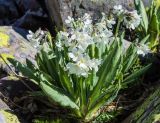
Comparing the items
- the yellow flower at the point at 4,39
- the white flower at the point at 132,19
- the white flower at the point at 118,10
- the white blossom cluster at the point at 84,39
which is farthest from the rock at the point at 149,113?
the yellow flower at the point at 4,39

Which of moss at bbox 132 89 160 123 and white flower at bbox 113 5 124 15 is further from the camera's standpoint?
white flower at bbox 113 5 124 15

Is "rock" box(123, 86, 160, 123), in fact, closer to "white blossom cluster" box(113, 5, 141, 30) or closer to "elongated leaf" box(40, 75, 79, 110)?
"elongated leaf" box(40, 75, 79, 110)

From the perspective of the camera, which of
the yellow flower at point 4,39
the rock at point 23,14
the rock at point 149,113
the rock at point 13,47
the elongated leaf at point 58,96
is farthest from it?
the rock at point 23,14

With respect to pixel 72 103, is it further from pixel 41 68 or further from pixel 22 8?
pixel 22 8

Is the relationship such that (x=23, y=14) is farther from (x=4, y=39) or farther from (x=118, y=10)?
(x=118, y=10)

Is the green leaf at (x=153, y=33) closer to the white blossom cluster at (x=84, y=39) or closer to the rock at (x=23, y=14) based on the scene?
the white blossom cluster at (x=84, y=39)

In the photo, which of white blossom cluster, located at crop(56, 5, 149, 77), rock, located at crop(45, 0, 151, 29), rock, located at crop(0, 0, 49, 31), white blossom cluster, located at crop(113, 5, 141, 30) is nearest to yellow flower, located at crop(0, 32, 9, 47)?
rock, located at crop(45, 0, 151, 29)

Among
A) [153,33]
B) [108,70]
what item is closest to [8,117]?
[108,70]

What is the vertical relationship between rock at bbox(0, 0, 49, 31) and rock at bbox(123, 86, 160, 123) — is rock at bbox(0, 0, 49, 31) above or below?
below
